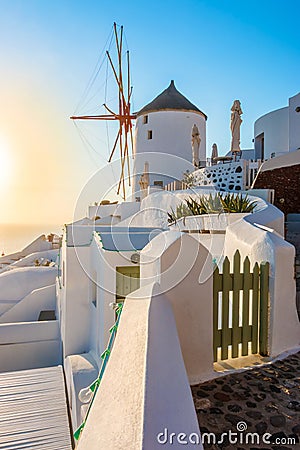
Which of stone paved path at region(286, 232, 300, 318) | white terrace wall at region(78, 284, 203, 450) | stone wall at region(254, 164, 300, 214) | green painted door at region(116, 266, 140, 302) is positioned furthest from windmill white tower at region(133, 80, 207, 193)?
white terrace wall at region(78, 284, 203, 450)

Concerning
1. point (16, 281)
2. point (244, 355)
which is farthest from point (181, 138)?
point (244, 355)

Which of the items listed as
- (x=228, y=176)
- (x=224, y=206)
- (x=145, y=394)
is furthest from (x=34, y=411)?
(x=228, y=176)

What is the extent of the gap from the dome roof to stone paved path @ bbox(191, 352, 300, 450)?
2434 cm

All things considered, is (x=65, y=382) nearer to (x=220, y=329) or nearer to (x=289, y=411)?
(x=220, y=329)

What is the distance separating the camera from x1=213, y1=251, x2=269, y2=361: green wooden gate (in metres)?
3.40

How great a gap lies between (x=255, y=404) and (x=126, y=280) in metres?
4.98

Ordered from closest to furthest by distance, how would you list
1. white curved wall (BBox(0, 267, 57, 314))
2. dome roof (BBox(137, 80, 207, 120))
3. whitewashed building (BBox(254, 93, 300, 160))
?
white curved wall (BBox(0, 267, 57, 314))
whitewashed building (BBox(254, 93, 300, 160))
dome roof (BBox(137, 80, 207, 120))

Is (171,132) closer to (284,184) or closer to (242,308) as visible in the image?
(284,184)

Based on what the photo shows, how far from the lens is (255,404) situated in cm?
264

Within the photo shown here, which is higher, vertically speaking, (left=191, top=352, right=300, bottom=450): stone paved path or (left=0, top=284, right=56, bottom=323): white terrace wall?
(left=191, top=352, right=300, bottom=450): stone paved path

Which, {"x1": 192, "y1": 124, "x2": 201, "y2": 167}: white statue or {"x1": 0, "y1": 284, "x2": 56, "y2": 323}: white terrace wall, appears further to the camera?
{"x1": 192, "y1": 124, "x2": 201, "y2": 167}: white statue

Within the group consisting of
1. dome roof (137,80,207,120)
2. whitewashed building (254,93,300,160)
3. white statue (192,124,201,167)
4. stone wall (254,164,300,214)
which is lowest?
stone wall (254,164,300,214)

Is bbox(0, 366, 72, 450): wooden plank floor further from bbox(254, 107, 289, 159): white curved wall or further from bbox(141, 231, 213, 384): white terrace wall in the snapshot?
bbox(254, 107, 289, 159): white curved wall

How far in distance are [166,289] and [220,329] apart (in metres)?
0.96
